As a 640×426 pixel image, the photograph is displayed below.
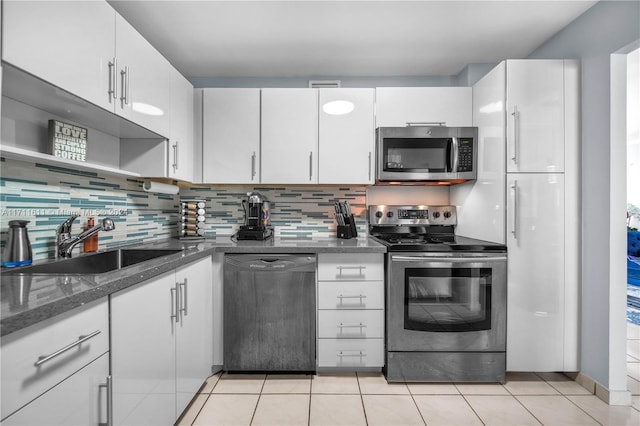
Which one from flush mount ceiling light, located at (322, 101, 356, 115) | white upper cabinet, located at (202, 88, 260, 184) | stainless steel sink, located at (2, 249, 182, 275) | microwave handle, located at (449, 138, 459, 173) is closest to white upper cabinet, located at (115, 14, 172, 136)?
white upper cabinet, located at (202, 88, 260, 184)

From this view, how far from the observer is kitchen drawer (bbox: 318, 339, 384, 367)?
2.17 metres

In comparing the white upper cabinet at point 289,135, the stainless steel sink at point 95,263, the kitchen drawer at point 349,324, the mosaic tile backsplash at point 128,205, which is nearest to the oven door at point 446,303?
the kitchen drawer at point 349,324

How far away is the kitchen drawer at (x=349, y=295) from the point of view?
2.18 m

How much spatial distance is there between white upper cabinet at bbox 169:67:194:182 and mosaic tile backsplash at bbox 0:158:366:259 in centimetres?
33

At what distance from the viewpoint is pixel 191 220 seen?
2562mm

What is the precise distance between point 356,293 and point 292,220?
0.96 m

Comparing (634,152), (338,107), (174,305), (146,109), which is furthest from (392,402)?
(634,152)

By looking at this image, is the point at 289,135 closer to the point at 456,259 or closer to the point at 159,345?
the point at 456,259

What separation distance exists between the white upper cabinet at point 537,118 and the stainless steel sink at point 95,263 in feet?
7.45

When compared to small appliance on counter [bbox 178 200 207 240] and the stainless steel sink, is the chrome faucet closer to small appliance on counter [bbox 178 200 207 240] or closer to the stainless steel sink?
the stainless steel sink

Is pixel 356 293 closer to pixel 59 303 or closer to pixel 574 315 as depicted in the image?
pixel 574 315

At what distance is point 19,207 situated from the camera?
1.44m

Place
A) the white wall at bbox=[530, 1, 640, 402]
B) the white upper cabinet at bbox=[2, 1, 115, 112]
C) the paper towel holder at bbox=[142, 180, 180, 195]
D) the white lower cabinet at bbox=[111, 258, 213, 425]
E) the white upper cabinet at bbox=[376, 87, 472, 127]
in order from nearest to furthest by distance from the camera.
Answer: the white upper cabinet at bbox=[2, 1, 115, 112] < the white lower cabinet at bbox=[111, 258, 213, 425] < the white wall at bbox=[530, 1, 640, 402] < the paper towel holder at bbox=[142, 180, 180, 195] < the white upper cabinet at bbox=[376, 87, 472, 127]

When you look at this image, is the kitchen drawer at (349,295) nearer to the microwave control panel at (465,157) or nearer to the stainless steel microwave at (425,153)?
the stainless steel microwave at (425,153)
